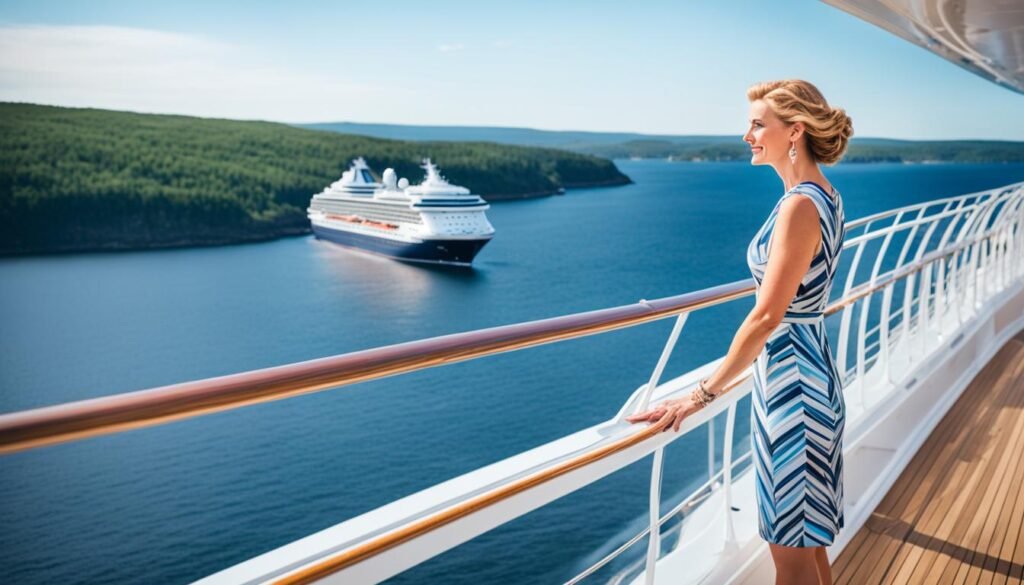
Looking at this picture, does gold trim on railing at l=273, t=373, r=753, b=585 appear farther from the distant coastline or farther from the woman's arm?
the distant coastline

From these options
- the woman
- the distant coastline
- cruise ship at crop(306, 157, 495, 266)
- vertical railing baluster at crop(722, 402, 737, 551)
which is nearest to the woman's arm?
the woman

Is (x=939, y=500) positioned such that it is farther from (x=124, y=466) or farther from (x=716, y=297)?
(x=124, y=466)

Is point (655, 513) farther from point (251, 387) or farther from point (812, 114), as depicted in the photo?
point (251, 387)

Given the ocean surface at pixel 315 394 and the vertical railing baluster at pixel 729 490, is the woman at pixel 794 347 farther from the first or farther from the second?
the ocean surface at pixel 315 394

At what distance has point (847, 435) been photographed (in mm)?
2158

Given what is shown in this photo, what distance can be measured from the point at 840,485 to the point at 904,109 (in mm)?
89298

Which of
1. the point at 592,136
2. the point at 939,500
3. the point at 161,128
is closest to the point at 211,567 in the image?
the point at 939,500

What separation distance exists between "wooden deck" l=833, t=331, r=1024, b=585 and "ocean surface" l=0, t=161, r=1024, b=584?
484 inches

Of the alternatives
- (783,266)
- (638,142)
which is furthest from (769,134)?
(638,142)

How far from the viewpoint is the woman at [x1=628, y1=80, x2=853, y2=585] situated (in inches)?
37.6

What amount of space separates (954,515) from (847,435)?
316mm

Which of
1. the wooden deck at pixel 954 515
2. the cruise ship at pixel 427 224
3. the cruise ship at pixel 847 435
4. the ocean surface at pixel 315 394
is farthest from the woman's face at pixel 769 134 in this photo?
the cruise ship at pixel 427 224

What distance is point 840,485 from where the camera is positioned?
3.82ft

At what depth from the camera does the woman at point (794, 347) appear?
0.96m
